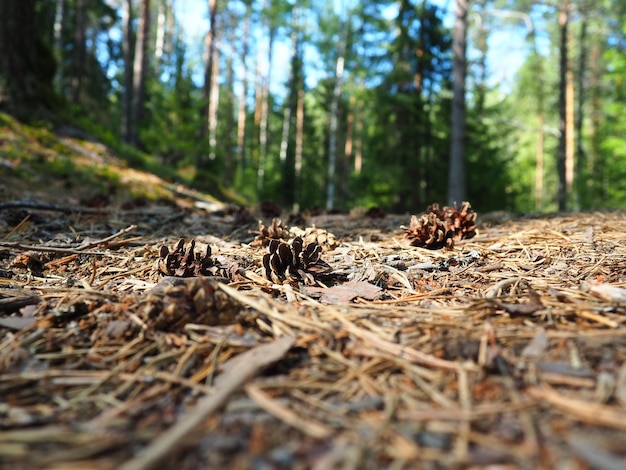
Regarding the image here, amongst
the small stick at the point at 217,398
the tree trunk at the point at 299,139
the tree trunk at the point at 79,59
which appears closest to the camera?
the small stick at the point at 217,398

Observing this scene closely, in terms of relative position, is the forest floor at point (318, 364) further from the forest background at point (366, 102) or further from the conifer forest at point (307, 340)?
the forest background at point (366, 102)

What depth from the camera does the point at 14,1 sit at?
5.04 m

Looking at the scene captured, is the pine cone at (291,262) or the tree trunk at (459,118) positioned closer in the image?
the pine cone at (291,262)

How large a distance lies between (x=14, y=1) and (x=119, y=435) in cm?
637

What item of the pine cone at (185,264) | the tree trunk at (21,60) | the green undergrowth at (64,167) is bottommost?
the pine cone at (185,264)

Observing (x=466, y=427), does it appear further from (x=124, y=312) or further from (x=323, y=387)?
(x=124, y=312)

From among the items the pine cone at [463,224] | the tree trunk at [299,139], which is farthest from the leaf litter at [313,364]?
the tree trunk at [299,139]

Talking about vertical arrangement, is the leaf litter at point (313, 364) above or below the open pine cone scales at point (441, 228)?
below

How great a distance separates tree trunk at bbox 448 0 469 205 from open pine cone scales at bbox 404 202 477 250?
6316 millimetres

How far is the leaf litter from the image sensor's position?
30.0 inches

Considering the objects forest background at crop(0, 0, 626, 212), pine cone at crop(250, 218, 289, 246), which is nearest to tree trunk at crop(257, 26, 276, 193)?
forest background at crop(0, 0, 626, 212)

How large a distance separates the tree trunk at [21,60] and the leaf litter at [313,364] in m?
4.55

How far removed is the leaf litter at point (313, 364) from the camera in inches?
30.0

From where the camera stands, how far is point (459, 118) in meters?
8.69
